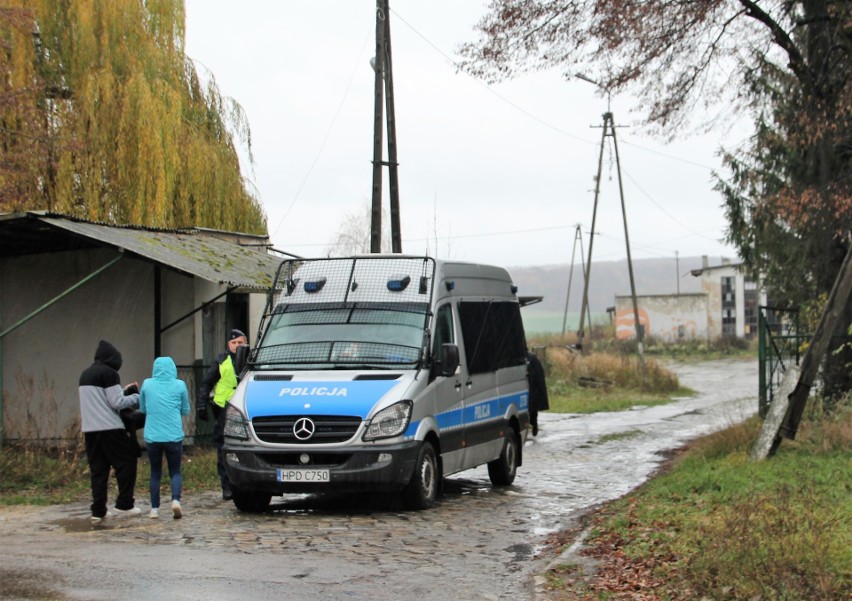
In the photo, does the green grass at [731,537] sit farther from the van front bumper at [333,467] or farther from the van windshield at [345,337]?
the van windshield at [345,337]

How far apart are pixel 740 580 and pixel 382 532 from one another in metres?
3.83

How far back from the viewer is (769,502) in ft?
29.5

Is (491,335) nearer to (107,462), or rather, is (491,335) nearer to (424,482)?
(424,482)

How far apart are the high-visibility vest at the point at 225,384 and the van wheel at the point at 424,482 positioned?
7.37ft

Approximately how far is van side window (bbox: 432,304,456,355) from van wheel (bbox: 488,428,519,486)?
1.95 m

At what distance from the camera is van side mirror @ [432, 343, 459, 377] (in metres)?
11.6

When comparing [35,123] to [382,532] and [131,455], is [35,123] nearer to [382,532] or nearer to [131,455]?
[131,455]

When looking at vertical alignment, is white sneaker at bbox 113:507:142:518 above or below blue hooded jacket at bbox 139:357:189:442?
below

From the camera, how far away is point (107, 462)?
1086cm

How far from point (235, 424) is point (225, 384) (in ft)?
3.89

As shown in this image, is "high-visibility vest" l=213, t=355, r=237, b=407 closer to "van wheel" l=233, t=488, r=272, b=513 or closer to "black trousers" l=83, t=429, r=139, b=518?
"van wheel" l=233, t=488, r=272, b=513

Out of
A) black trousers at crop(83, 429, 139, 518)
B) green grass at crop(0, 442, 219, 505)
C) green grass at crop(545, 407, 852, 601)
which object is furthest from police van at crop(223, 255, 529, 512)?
green grass at crop(0, 442, 219, 505)

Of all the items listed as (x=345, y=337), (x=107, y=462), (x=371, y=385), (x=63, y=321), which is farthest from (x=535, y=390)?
(x=107, y=462)

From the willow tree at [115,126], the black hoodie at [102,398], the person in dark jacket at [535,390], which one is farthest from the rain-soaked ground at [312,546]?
the willow tree at [115,126]
